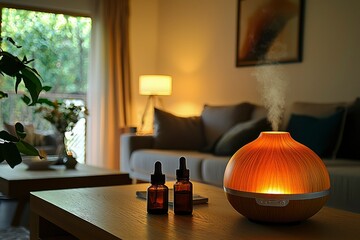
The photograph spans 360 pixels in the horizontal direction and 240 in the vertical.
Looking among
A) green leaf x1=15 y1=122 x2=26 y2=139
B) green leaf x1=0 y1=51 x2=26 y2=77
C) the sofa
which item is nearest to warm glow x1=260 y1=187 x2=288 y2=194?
green leaf x1=15 y1=122 x2=26 y2=139

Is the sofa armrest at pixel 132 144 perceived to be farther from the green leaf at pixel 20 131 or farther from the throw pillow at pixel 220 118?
the green leaf at pixel 20 131

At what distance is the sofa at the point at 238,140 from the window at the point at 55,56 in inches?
62.8

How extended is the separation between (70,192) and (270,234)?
97 centimetres

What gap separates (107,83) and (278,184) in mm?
4578

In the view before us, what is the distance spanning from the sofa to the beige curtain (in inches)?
44.1

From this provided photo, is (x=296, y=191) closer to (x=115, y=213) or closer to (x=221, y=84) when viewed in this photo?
(x=115, y=213)

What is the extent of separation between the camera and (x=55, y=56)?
6.05m

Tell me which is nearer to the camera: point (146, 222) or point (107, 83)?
point (146, 222)

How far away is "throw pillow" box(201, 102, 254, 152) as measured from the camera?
14.8 ft

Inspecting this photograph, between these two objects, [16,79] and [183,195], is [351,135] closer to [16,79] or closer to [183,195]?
[183,195]

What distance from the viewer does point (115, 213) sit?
165cm

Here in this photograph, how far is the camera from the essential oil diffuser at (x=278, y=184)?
1.46 meters

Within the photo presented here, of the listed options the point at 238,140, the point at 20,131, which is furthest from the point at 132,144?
the point at 20,131

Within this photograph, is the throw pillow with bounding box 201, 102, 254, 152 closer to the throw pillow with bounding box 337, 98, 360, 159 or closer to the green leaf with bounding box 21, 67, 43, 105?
the throw pillow with bounding box 337, 98, 360, 159
